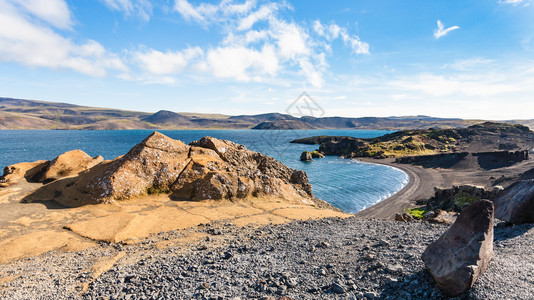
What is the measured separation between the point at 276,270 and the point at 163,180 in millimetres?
13130

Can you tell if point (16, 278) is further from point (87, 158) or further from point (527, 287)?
point (87, 158)

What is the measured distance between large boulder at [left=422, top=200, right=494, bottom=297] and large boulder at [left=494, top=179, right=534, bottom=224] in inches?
264

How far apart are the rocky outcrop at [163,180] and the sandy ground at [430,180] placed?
1067 inches

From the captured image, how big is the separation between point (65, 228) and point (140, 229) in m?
3.71

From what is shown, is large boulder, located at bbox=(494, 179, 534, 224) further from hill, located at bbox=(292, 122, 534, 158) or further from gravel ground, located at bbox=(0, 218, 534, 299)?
hill, located at bbox=(292, 122, 534, 158)

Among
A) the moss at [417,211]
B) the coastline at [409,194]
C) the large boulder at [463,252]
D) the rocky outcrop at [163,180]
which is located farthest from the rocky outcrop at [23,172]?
the moss at [417,211]

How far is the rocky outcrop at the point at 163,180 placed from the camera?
16969mm

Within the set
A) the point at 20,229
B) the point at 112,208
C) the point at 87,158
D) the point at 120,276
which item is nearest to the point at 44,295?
the point at 120,276

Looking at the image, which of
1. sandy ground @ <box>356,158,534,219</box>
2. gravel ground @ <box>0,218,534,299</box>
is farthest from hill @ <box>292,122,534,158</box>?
gravel ground @ <box>0,218,534,299</box>

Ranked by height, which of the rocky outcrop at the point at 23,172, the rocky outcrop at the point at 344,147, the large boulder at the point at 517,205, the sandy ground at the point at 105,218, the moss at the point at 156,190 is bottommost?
the rocky outcrop at the point at 344,147

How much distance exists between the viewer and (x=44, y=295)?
762 centimetres

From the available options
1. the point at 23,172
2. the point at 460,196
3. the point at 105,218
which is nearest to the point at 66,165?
the point at 23,172

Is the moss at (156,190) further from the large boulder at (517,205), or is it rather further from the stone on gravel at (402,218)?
the large boulder at (517,205)

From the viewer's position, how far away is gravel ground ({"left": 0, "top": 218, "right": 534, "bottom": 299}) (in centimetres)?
728
